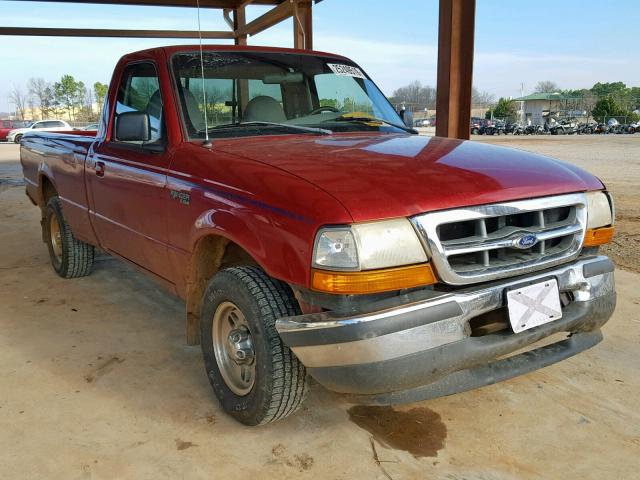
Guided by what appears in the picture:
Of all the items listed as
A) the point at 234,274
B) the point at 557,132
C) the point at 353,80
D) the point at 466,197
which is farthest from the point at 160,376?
the point at 557,132

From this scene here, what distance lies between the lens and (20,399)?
295cm

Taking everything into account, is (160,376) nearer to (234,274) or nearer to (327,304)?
(234,274)

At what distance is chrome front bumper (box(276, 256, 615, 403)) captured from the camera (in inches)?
79.7

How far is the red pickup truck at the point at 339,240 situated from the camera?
2.06m

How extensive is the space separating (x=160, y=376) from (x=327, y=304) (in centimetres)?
152

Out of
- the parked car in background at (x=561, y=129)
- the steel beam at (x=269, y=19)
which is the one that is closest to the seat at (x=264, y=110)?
the steel beam at (x=269, y=19)

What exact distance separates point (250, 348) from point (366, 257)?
86cm

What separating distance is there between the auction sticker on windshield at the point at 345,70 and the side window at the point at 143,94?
3.93ft

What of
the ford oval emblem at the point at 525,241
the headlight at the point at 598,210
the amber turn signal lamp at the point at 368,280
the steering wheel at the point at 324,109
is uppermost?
the steering wheel at the point at 324,109

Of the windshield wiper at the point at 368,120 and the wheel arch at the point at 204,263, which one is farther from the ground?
the windshield wiper at the point at 368,120

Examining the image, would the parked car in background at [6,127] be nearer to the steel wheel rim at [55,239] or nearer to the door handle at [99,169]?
the steel wheel rim at [55,239]

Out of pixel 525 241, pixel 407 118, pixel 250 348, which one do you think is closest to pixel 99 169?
pixel 250 348

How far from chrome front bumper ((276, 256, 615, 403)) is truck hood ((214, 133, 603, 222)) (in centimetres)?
35

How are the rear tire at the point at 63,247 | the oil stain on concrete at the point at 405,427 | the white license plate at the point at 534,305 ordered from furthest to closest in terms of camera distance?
the rear tire at the point at 63,247 → the oil stain on concrete at the point at 405,427 → the white license plate at the point at 534,305
